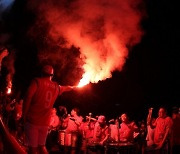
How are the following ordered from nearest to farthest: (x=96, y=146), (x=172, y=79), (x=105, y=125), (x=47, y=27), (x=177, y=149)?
(x=177, y=149)
(x=96, y=146)
(x=105, y=125)
(x=47, y=27)
(x=172, y=79)

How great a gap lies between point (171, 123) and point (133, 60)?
14632 millimetres

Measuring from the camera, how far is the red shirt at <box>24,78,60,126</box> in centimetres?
610

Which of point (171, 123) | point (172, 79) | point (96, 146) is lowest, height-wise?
point (96, 146)

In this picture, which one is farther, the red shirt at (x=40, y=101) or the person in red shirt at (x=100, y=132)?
the person in red shirt at (x=100, y=132)

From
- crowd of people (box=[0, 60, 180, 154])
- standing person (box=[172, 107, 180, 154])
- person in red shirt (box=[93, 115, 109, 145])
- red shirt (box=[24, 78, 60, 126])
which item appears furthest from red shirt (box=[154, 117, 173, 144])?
red shirt (box=[24, 78, 60, 126])

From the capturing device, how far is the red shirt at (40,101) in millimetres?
6102

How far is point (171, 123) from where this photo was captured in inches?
384

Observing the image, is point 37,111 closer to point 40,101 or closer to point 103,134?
point 40,101

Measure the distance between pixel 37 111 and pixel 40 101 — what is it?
17 centimetres

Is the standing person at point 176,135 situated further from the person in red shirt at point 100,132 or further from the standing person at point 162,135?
the person in red shirt at point 100,132

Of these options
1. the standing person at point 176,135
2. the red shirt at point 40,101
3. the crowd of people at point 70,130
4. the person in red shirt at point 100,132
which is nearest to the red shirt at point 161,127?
the crowd of people at point 70,130

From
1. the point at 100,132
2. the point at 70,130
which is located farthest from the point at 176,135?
the point at 70,130

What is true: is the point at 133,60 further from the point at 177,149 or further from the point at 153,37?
the point at 177,149

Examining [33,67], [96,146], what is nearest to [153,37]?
[33,67]
